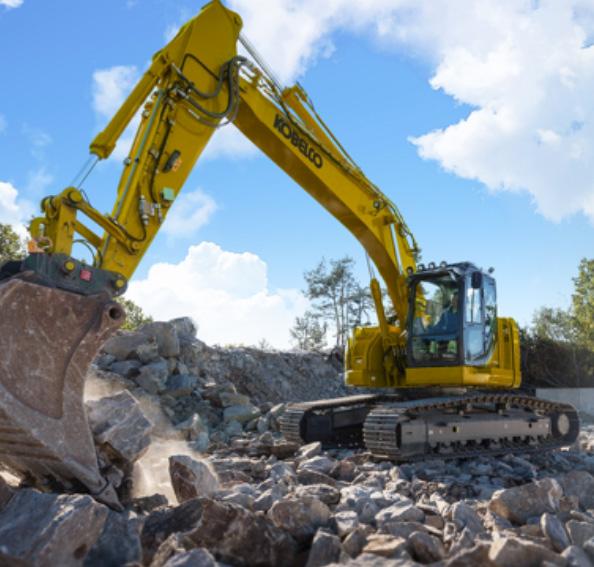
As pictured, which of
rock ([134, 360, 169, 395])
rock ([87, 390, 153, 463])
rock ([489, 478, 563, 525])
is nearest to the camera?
rock ([87, 390, 153, 463])

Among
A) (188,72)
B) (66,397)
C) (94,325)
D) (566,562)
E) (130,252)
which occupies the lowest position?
(566,562)

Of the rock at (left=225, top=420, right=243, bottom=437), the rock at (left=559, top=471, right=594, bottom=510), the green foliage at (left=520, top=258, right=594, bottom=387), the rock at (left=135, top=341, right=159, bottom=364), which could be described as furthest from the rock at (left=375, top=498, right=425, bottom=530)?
the green foliage at (left=520, top=258, right=594, bottom=387)

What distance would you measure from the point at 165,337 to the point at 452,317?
21.6 ft

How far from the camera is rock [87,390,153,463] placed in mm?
4777

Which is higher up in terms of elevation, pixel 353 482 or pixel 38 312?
pixel 38 312

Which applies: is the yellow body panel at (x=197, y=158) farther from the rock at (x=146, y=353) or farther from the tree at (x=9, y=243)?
the tree at (x=9, y=243)

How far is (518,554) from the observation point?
11.1 ft

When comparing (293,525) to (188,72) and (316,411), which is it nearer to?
(188,72)

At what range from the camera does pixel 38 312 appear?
4.42 metres

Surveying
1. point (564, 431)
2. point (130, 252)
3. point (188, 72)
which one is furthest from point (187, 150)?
point (564, 431)

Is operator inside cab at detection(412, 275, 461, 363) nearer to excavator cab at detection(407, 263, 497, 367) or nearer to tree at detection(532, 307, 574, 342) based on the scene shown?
excavator cab at detection(407, 263, 497, 367)

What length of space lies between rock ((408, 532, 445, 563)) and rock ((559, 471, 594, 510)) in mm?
2785

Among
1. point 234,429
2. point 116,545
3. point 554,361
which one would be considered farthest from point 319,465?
point 554,361

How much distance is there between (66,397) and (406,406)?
4965 mm
